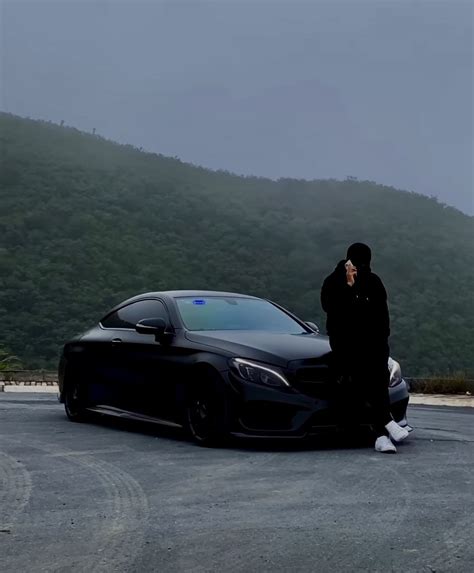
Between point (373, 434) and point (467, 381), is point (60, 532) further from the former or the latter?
point (467, 381)

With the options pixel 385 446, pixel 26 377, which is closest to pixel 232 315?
pixel 385 446

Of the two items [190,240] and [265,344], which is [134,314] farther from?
[190,240]

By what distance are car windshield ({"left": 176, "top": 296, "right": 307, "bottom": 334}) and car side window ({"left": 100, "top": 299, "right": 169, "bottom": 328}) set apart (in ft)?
0.76

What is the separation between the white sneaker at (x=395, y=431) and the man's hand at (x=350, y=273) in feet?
4.08

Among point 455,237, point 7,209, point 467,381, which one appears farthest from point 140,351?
point 455,237

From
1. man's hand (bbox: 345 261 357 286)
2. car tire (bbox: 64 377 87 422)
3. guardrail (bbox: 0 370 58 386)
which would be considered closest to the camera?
man's hand (bbox: 345 261 357 286)

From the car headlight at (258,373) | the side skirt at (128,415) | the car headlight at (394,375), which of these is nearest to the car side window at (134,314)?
the side skirt at (128,415)

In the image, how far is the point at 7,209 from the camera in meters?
66.1

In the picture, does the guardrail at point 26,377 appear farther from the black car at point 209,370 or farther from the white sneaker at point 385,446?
the white sneaker at point 385,446

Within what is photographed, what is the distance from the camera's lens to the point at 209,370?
9227 millimetres

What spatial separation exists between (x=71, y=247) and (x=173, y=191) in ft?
67.4

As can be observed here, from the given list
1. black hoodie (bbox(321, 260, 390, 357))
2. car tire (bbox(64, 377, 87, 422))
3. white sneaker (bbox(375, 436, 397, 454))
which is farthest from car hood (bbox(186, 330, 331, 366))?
car tire (bbox(64, 377, 87, 422))

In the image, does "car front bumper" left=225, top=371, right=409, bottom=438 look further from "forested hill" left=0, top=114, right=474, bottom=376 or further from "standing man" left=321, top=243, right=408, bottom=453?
"forested hill" left=0, top=114, right=474, bottom=376

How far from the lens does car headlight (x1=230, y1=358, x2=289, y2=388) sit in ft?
A: 29.4
